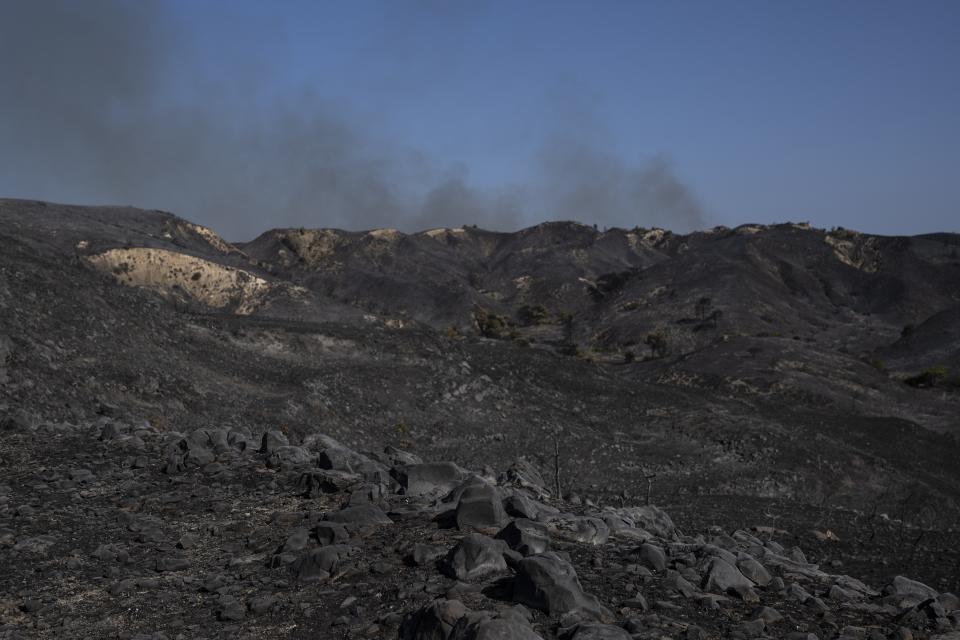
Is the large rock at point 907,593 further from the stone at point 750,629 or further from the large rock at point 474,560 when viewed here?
the large rock at point 474,560

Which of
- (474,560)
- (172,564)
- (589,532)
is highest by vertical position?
(589,532)

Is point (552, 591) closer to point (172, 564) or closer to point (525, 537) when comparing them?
point (525, 537)

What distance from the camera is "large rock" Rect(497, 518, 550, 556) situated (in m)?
7.34

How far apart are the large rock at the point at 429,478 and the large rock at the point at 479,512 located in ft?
4.45

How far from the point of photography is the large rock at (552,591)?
6.17m

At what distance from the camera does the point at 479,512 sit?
8258mm

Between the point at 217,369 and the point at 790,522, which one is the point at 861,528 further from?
the point at 217,369

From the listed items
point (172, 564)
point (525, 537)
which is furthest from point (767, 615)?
point (172, 564)

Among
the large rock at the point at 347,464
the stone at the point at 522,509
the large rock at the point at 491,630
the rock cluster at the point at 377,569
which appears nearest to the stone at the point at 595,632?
the rock cluster at the point at 377,569

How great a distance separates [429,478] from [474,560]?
3.03 meters

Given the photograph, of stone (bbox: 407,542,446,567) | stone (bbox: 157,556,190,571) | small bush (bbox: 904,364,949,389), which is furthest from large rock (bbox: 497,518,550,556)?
small bush (bbox: 904,364,949,389)

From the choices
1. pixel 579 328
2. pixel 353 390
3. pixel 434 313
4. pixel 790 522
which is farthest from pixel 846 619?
pixel 434 313

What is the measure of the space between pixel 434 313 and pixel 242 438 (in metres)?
83.6

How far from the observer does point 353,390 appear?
2870 centimetres
